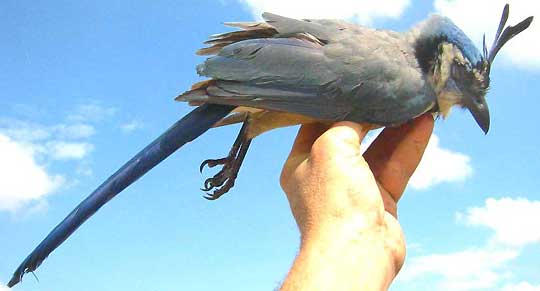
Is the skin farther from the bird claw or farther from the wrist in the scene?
the bird claw

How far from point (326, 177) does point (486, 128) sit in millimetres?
2153

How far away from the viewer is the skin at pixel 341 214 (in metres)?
2.07

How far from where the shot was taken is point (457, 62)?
386cm

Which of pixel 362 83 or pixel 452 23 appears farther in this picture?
pixel 452 23

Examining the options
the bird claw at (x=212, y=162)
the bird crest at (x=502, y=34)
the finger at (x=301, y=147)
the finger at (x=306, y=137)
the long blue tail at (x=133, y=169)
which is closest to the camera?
the finger at (x=301, y=147)

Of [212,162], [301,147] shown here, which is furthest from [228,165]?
[301,147]

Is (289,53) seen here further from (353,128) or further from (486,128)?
(486,128)

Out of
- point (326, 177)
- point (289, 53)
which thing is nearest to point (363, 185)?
point (326, 177)

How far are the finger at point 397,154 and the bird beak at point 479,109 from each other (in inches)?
30.9

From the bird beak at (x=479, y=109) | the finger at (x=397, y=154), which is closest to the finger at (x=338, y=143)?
the finger at (x=397, y=154)

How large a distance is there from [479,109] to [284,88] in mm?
1543

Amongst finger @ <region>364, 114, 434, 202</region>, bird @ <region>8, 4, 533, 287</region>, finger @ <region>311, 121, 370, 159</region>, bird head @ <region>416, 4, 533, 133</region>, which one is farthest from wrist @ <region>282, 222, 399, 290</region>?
bird head @ <region>416, 4, 533, 133</region>

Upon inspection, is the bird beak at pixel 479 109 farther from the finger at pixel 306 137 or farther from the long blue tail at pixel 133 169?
the long blue tail at pixel 133 169

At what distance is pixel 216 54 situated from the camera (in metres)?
3.35
